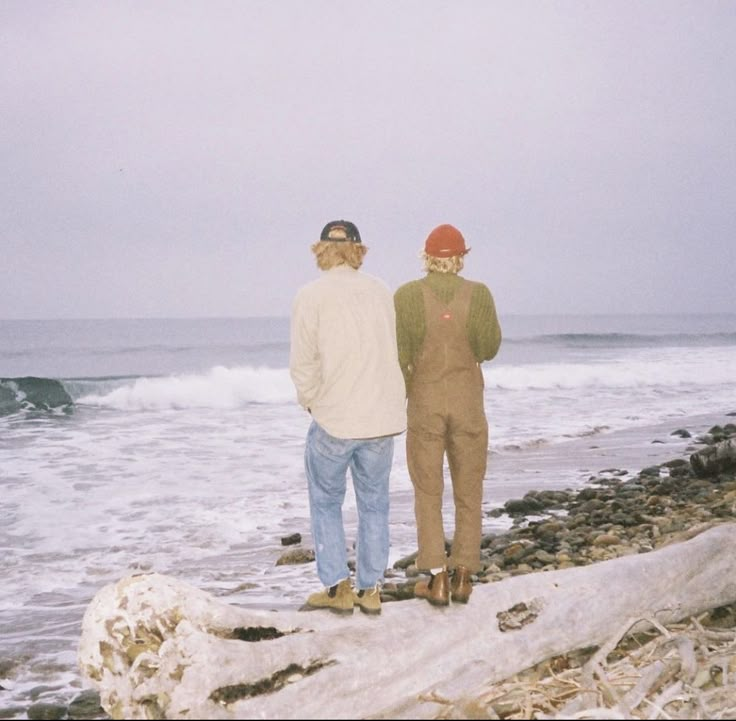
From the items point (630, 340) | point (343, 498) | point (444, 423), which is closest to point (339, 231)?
point (444, 423)

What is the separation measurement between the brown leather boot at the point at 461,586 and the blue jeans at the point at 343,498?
0.42m

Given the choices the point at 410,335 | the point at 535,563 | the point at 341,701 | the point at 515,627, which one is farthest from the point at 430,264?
the point at 535,563

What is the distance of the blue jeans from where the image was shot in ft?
14.4

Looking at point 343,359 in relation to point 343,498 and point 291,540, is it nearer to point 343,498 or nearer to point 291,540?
point 343,498

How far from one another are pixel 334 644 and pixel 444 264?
215cm

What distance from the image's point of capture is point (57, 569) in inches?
335

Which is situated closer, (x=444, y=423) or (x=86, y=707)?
(x=444, y=423)

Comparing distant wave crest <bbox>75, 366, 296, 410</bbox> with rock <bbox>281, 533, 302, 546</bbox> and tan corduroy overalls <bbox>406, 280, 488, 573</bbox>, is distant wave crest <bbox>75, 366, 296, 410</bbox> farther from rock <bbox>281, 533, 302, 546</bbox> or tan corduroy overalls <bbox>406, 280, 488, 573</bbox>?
tan corduroy overalls <bbox>406, 280, 488, 573</bbox>

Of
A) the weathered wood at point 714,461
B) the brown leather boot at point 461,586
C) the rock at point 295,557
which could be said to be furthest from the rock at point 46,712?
the weathered wood at point 714,461

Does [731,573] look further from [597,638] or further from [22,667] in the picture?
[22,667]

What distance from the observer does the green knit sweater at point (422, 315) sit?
4.52 meters

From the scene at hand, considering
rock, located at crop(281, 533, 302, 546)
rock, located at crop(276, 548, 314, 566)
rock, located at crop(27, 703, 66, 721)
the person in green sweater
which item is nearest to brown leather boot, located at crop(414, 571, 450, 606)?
the person in green sweater

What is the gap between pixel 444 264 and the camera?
4.59 metres

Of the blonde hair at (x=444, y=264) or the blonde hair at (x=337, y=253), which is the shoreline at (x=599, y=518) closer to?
the blonde hair at (x=444, y=264)
